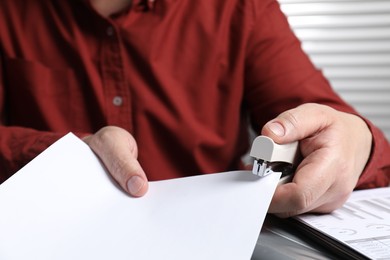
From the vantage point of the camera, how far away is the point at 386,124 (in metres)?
1.32

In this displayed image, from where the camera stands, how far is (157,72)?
769mm

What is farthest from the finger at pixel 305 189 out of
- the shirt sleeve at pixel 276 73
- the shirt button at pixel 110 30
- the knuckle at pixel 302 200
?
the shirt button at pixel 110 30

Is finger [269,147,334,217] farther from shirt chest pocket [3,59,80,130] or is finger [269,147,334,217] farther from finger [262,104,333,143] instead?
shirt chest pocket [3,59,80,130]

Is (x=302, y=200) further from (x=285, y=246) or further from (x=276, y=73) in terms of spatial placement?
(x=276, y=73)

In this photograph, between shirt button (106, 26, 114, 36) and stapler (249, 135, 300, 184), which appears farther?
shirt button (106, 26, 114, 36)

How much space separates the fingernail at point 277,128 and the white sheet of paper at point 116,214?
1.7 inches

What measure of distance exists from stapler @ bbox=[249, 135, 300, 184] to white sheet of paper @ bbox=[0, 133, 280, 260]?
0.01 metres

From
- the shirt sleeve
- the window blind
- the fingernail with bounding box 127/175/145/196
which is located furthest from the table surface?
the window blind

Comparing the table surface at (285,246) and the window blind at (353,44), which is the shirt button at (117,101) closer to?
the table surface at (285,246)

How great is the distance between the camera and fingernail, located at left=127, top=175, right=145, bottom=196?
49 centimetres

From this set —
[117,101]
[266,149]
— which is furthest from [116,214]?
[117,101]

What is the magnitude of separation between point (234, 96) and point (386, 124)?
67cm

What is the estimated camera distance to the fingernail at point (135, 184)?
487 millimetres

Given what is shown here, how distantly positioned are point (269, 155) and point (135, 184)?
133 millimetres
